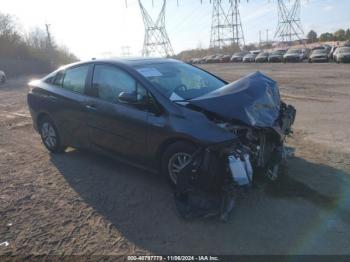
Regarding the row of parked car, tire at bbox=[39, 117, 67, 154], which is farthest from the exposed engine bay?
the row of parked car

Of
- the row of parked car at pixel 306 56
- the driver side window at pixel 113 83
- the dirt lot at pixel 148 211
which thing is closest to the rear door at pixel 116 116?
the driver side window at pixel 113 83

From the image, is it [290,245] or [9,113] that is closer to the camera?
[290,245]

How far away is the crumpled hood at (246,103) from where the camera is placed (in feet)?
13.8

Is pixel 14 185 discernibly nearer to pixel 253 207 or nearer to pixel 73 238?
pixel 73 238

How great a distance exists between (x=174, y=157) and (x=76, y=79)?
7.86 ft

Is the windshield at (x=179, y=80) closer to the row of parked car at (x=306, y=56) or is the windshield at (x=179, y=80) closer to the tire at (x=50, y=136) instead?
the tire at (x=50, y=136)

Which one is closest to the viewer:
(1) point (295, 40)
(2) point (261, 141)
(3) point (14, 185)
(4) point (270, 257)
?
(4) point (270, 257)

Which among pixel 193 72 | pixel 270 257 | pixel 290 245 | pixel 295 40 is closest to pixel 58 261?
pixel 270 257

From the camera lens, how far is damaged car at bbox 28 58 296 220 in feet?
13.3

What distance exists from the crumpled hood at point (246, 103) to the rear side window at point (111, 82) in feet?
3.39

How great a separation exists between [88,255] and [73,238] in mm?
379

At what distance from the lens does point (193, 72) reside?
5.70m

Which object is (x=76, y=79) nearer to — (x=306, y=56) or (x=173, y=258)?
(x=173, y=258)

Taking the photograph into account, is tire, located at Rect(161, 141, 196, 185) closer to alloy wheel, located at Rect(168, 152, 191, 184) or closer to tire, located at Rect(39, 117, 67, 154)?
alloy wheel, located at Rect(168, 152, 191, 184)
